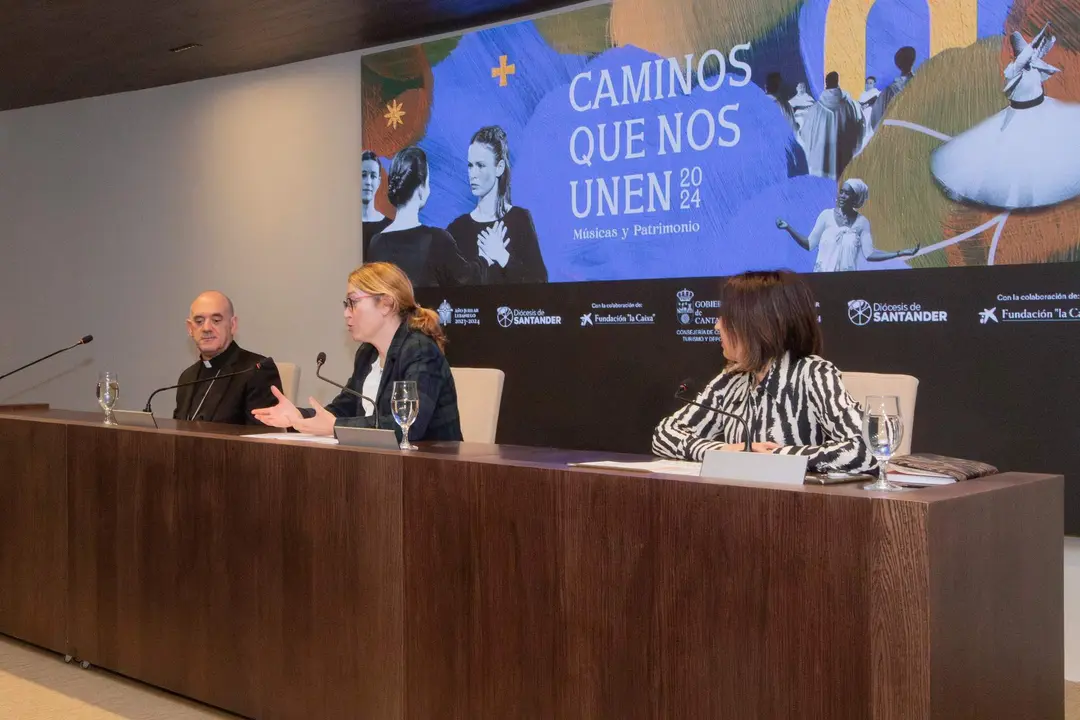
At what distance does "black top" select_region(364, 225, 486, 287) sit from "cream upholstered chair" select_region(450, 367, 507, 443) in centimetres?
144

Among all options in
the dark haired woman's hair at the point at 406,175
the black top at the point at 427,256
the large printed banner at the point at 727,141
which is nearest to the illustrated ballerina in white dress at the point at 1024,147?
the large printed banner at the point at 727,141

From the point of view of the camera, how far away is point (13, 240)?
23.1ft

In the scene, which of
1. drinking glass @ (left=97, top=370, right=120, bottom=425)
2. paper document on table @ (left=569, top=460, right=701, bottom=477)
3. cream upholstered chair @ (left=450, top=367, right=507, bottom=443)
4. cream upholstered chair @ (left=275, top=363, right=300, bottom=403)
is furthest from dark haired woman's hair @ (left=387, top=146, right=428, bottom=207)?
paper document on table @ (left=569, top=460, right=701, bottom=477)

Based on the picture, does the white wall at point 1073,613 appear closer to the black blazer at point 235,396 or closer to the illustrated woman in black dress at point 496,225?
the illustrated woman in black dress at point 496,225

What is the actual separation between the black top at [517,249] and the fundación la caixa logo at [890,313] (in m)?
1.42

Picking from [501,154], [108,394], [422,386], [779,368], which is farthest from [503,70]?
[779,368]

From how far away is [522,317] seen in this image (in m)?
4.92

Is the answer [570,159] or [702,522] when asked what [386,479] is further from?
[570,159]

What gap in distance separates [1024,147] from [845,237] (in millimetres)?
679

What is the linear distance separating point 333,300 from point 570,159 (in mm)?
1629

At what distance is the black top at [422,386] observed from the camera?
3.15m

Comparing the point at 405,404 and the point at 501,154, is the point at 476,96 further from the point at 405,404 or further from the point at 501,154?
the point at 405,404

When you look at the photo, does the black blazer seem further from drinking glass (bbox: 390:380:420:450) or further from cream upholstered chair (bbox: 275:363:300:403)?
drinking glass (bbox: 390:380:420:450)

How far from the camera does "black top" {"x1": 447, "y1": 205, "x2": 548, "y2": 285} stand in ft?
15.9
